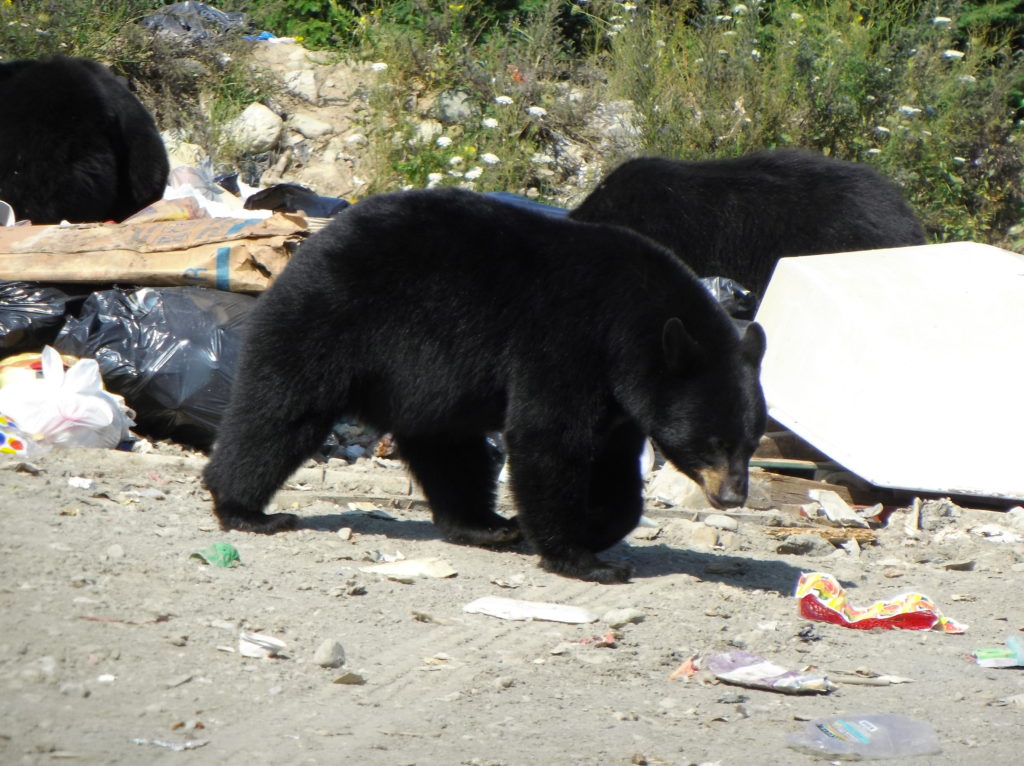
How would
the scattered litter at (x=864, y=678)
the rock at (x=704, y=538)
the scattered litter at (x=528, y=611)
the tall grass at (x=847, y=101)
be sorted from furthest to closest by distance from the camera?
the tall grass at (x=847, y=101) < the rock at (x=704, y=538) < the scattered litter at (x=528, y=611) < the scattered litter at (x=864, y=678)

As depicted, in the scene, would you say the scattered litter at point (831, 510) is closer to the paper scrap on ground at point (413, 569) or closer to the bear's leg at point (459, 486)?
the bear's leg at point (459, 486)

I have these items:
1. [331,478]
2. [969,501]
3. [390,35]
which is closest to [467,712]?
[331,478]

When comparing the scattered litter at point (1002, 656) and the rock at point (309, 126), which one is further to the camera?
the rock at point (309, 126)

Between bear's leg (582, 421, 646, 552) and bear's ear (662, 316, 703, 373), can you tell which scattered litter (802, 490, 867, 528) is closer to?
bear's leg (582, 421, 646, 552)

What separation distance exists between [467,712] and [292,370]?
1771mm

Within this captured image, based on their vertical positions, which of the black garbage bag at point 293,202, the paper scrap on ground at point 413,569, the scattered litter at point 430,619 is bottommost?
the paper scrap on ground at point 413,569

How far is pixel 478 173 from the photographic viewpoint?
10570 millimetres

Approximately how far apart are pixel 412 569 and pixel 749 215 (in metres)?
4.26

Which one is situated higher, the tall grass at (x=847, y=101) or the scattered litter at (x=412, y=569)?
the tall grass at (x=847, y=101)

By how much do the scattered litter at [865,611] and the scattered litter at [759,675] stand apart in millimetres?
571

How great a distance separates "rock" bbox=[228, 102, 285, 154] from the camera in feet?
39.1

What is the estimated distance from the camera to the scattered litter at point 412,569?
4406mm

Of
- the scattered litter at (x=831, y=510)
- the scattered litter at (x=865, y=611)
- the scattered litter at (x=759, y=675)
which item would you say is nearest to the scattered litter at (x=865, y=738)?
the scattered litter at (x=759, y=675)

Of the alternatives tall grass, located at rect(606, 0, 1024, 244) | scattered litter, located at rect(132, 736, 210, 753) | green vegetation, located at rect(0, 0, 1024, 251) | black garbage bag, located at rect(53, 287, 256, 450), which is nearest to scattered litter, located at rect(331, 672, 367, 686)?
scattered litter, located at rect(132, 736, 210, 753)
